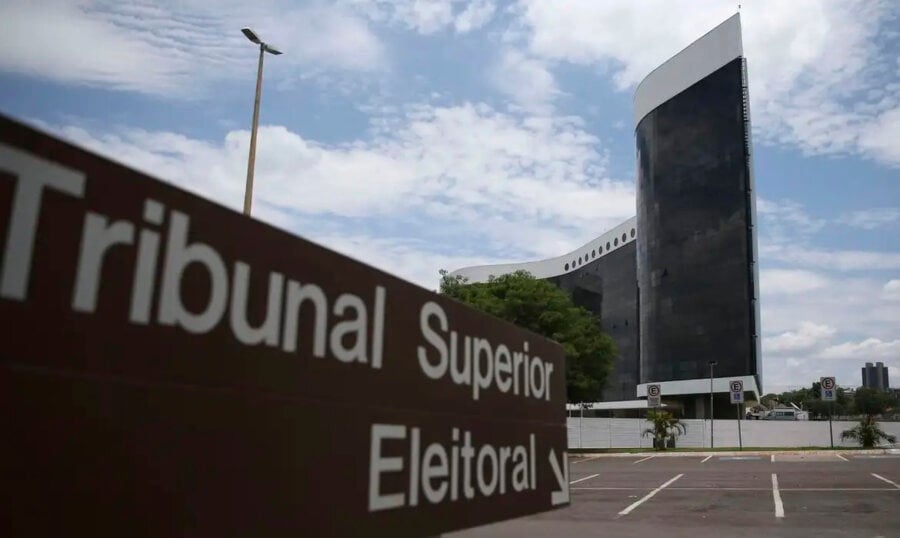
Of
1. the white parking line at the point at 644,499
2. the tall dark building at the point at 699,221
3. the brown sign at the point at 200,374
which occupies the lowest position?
the white parking line at the point at 644,499

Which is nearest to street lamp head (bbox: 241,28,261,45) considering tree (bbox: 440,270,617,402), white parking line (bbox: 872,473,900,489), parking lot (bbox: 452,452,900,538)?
parking lot (bbox: 452,452,900,538)

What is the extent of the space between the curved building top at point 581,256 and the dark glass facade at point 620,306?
38.0 inches

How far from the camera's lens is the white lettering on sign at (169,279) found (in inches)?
83.7

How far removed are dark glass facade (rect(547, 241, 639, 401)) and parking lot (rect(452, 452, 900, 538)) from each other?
67989 millimetres

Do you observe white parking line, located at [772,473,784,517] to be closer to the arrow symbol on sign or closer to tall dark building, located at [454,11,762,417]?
the arrow symbol on sign

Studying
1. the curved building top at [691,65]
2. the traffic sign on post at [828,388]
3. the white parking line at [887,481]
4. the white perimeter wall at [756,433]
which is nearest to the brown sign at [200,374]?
the white parking line at [887,481]

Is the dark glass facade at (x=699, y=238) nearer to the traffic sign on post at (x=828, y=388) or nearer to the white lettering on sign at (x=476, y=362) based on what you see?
the traffic sign on post at (x=828, y=388)

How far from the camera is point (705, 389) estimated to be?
224ft

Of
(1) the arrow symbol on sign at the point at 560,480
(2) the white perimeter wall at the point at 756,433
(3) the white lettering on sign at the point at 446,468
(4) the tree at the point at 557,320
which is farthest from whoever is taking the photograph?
(2) the white perimeter wall at the point at 756,433

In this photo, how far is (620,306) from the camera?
9281 cm

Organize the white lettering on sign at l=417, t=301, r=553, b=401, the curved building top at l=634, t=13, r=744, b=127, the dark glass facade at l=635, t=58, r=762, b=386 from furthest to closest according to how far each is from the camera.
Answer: the curved building top at l=634, t=13, r=744, b=127 < the dark glass facade at l=635, t=58, r=762, b=386 < the white lettering on sign at l=417, t=301, r=553, b=401

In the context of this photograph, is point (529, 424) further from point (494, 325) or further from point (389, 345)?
point (389, 345)

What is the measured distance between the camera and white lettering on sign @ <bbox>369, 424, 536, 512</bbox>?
3426 mm

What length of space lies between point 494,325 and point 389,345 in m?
1.15
